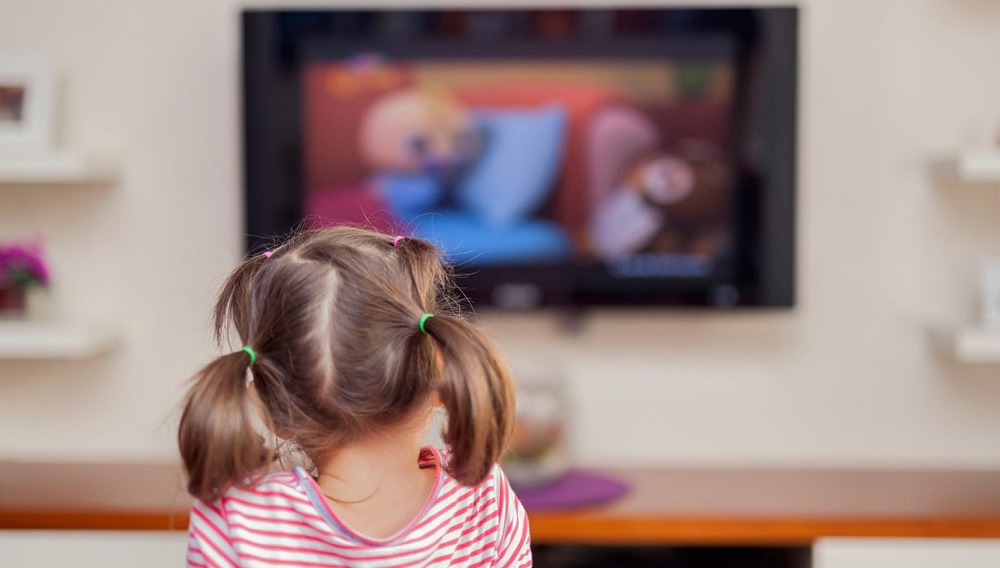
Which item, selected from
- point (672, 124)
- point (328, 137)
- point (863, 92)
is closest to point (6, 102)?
point (328, 137)

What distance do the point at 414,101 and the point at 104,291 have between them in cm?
86

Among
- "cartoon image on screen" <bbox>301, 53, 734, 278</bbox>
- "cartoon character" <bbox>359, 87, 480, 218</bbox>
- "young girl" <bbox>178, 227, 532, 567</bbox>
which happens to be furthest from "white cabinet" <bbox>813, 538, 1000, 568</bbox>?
"young girl" <bbox>178, 227, 532, 567</bbox>

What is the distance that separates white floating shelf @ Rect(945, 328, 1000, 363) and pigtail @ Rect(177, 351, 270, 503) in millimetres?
1804

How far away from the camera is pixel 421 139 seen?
255 cm

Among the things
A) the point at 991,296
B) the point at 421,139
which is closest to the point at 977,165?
the point at 991,296

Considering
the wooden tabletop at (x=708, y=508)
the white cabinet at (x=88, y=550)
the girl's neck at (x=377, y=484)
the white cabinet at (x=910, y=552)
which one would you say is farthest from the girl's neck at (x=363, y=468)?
the white cabinet at (x=910, y=552)

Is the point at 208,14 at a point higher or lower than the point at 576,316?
higher

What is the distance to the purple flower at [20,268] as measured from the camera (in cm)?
255

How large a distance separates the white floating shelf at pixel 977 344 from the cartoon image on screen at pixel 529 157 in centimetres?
53

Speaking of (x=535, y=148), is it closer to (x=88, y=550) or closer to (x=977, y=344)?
(x=977, y=344)

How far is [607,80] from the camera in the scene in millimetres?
2537

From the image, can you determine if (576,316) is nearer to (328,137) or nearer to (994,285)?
(328,137)

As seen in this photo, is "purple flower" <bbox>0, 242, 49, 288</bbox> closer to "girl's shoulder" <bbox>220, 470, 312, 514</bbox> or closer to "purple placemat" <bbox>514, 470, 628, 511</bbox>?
"purple placemat" <bbox>514, 470, 628, 511</bbox>

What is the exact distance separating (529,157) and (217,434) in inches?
63.7
